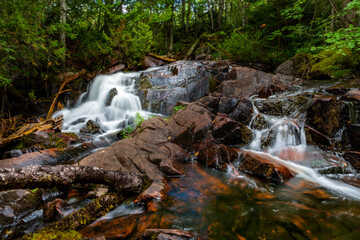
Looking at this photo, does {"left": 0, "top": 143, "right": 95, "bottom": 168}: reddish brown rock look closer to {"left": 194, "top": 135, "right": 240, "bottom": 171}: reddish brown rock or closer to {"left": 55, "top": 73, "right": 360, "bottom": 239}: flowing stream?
{"left": 55, "top": 73, "right": 360, "bottom": 239}: flowing stream

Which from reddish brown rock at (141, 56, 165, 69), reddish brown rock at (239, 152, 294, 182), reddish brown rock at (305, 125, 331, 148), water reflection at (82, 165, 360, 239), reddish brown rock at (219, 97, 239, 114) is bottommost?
water reflection at (82, 165, 360, 239)

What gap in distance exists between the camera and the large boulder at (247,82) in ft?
28.1

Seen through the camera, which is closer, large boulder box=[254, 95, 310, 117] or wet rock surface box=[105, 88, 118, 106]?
large boulder box=[254, 95, 310, 117]

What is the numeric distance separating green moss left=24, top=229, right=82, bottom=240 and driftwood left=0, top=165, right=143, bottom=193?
1.64 feet

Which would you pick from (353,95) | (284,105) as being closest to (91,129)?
(284,105)

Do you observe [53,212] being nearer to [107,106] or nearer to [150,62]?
[107,106]

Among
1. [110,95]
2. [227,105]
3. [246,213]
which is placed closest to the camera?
[246,213]

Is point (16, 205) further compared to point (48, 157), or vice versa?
point (48, 157)

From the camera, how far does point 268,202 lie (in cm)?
339

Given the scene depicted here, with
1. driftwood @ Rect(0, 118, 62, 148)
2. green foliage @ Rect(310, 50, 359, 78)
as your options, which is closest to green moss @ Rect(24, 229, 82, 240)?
driftwood @ Rect(0, 118, 62, 148)

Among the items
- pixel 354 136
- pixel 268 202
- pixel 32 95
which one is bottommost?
pixel 268 202

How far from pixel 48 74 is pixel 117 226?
33.8ft

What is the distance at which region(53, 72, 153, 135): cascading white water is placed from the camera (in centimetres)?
855

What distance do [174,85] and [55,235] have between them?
8744 mm
